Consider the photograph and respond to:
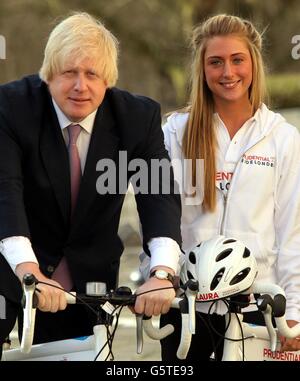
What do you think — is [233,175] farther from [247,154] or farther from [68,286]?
[68,286]

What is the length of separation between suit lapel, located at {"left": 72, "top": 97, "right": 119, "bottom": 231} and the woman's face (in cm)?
61

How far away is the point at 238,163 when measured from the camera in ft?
15.2

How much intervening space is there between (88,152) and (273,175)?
86 centimetres

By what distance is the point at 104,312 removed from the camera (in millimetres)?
3885

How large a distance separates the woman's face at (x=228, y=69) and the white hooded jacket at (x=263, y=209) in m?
0.18

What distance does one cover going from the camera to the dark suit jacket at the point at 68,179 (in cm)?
416

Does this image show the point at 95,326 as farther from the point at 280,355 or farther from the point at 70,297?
the point at 280,355

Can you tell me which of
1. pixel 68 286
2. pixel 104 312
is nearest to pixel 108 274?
pixel 68 286

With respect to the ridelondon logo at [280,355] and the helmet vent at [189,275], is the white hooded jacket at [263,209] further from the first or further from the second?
the helmet vent at [189,275]

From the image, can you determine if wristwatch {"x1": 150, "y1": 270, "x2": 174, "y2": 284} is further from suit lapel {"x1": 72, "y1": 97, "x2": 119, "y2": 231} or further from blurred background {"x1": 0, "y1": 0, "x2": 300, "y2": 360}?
blurred background {"x1": 0, "y1": 0, "x2": 300, "y2": 360}

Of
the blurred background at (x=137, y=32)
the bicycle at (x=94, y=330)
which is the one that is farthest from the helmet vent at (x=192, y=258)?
the blurred background at (x=137, y=32)

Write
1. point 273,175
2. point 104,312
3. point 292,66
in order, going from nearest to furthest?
point 104,312, point 273,175, point 292,66

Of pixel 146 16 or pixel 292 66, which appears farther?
pixel 292 66

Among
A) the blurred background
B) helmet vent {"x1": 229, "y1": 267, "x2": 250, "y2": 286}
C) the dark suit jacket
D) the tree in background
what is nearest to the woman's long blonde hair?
the dark suit jacket
